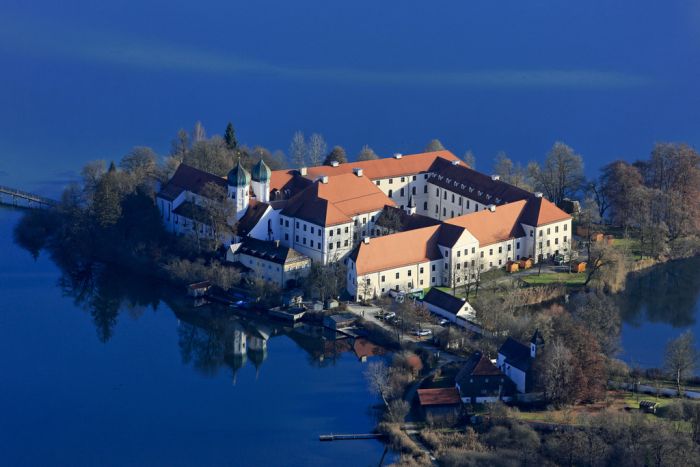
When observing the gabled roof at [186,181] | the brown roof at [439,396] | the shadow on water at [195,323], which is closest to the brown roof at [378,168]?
the gabled roof at [186,181]

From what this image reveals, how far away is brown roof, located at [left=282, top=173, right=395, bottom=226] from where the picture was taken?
5822 cm

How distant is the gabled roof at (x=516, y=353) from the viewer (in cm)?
4638

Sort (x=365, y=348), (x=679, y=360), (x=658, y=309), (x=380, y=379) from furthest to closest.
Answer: (x=658, y=309) → (x=365, y=348) → (x=679, y=360) → (x=380, y=379)

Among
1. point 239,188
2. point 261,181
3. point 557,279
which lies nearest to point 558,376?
point 557,279

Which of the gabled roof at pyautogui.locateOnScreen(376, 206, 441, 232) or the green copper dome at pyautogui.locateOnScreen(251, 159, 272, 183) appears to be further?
the green copper dome at pyautogui.locateOnScreen(251, 159, 272, 183)

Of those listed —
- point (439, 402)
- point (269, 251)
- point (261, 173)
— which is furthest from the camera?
point (261, 173)

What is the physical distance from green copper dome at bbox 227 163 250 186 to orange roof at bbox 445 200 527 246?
8.55 meters

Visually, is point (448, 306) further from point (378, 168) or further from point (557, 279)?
point (378, 168)

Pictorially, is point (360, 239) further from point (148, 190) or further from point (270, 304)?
point (148, 190)

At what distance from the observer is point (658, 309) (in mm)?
56969

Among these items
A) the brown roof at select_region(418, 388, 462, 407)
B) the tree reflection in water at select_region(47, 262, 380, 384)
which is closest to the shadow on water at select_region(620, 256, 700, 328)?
the brown roof at select_region(418, 388, 462, 407)

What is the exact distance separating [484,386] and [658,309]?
13.5m

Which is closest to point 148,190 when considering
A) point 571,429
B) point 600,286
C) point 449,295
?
point 449,295

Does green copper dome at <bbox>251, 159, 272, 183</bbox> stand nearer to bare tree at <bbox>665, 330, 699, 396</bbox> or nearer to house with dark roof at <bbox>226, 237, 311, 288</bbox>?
house with dark roof at <bbox>226, 237, 311, 288</bbox>
